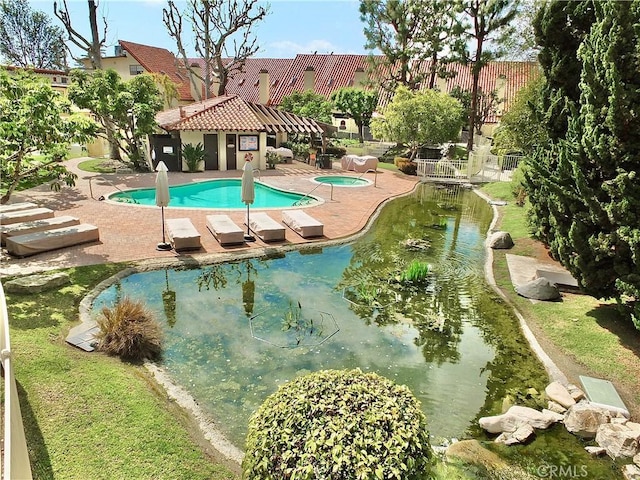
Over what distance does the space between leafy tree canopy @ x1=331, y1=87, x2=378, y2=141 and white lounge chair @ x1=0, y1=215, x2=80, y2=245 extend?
30.3 meters

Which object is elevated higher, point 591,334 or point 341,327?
point 591,334

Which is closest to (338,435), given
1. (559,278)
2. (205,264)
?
(205,264)

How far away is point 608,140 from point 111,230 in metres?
14.5

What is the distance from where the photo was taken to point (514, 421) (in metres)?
6.84

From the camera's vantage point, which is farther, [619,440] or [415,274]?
[415,274]

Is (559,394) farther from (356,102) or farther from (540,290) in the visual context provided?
(356,102)

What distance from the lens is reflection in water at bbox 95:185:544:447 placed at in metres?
7.68

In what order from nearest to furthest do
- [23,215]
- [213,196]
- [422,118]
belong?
[23,215] < [213,196] < [422,118]

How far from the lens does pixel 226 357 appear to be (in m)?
8.38

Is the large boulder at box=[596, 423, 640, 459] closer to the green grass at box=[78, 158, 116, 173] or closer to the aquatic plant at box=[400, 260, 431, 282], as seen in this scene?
the aquatic plant at box=[400, 260, 431, 282]

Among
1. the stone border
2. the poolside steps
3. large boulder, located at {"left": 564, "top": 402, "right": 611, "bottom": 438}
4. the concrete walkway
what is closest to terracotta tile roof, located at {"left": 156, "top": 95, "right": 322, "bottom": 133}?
the concrete walkway

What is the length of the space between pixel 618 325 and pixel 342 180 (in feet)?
66.4

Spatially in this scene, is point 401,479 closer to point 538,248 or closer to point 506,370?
point 506,370

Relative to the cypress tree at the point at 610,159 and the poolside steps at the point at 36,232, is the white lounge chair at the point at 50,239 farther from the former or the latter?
the cypress tree at the point at 610,159
